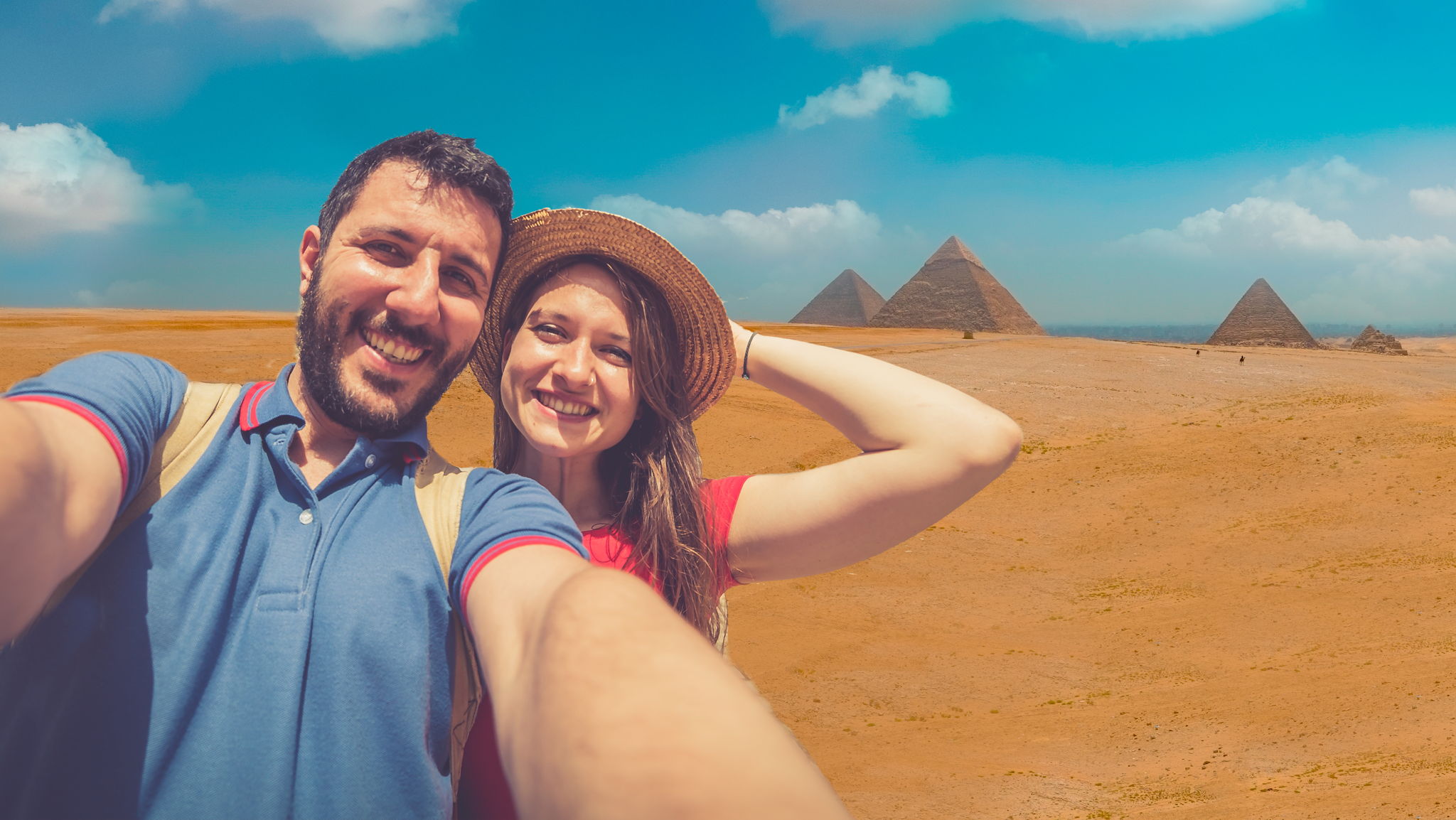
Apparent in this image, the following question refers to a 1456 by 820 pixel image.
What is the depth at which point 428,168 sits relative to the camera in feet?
5.69

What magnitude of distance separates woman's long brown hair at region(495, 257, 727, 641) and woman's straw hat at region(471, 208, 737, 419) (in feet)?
0.11

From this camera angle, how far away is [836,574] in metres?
8.32

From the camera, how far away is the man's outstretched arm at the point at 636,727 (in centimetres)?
75

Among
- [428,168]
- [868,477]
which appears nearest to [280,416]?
[428,168]

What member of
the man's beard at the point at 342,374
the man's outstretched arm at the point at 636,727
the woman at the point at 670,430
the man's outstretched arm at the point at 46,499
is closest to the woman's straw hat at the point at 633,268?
the woman at the point at 670,430

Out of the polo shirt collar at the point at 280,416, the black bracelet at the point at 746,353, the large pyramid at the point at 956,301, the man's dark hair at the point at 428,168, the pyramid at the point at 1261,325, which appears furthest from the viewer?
the large pyramid at the point at 956,301

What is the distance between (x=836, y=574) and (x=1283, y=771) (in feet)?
14.2

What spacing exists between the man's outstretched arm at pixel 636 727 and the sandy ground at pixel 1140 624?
13.6 feet

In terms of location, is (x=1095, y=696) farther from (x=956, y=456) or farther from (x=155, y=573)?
(x=155, y=573)

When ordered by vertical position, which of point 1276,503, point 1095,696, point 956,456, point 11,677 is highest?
point 956,456

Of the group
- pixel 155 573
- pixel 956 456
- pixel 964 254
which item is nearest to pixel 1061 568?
pixel 956 456

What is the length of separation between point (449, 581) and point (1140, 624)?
7.58m

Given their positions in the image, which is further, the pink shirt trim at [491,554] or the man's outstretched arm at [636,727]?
the pink shirt trim at [491,554]

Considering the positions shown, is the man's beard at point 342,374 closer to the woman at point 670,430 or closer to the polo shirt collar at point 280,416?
the polo shirt collar at point 280,416
